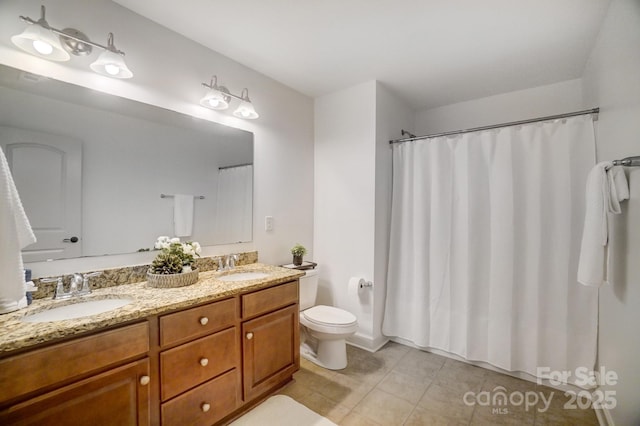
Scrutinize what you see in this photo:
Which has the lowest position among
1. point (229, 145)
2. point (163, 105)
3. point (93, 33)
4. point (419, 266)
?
point (419, 266)

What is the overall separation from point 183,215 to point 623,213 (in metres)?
2.54

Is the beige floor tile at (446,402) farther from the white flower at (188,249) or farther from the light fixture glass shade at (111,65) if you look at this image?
the light fixture glass shade at (111,65)

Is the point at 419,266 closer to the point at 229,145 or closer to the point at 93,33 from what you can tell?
the point at 229,145

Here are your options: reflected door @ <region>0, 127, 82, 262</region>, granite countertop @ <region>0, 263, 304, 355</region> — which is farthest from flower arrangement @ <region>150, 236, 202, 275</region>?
reflected door @ <region>0, 127, 82, 262</region>

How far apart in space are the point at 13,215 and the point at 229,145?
4.32 feet

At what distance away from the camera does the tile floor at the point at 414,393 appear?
1.69 m

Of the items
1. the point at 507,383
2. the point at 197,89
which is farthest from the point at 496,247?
the point at 197,89

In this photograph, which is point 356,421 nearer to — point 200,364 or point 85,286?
point 200,364

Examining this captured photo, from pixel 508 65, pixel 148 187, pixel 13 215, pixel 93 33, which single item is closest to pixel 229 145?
pixel 148 187

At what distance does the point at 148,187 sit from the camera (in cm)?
173

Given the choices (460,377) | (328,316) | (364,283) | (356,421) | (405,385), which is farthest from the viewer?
(364,283)

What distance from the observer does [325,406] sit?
1.78m

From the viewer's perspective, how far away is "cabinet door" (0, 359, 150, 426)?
3.13ft

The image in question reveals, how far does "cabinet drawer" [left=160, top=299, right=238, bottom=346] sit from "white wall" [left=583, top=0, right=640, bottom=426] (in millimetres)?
1910
